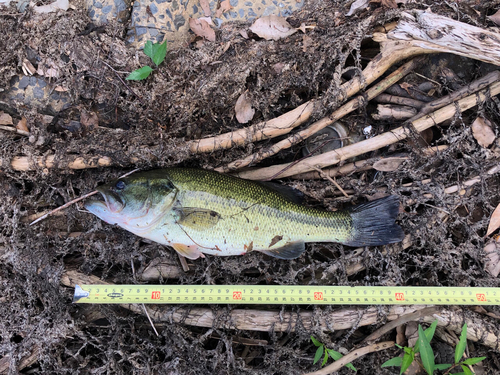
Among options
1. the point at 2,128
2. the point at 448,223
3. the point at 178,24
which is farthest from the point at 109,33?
the point at 448,223

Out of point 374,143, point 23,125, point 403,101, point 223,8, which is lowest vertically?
point 374,143

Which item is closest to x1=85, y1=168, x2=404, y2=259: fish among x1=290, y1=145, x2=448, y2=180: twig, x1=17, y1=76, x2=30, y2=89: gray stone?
x1=290, y1=145, x2=448, y2=180: twig

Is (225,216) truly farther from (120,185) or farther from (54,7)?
(54,7)

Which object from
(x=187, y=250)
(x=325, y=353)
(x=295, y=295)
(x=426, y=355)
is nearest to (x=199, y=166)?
(x=187, y=250)

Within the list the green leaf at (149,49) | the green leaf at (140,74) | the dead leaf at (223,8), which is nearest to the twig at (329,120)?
the green leaf at (140,74)

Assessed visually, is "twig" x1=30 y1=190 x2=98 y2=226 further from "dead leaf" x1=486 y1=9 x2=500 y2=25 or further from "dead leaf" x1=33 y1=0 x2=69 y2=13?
"dead leaf" x1=486 y1=9 x2=500 y2=25

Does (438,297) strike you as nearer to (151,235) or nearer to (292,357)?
(292,357)
